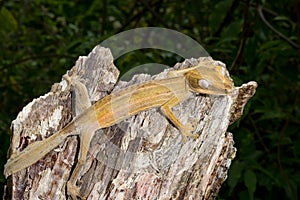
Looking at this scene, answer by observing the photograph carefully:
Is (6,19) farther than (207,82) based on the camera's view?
Yes

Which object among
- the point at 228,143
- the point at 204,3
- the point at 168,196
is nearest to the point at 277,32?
the point at 204,3

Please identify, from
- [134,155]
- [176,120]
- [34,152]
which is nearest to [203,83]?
[176,120]

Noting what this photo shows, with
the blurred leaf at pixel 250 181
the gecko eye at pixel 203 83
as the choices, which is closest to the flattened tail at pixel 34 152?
the gecko eye at pixel 203 83

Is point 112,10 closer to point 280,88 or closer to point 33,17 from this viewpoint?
point 33,17

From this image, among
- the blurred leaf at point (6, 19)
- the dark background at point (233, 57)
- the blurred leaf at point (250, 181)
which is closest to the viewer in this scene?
the blurred leaf at point (250, 181)

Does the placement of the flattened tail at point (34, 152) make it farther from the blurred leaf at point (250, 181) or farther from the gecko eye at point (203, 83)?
the blurred leaf at point (250, 181)

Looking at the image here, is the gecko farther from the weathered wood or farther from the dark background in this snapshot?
the dark background

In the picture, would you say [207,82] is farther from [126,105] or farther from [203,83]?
[126,105]
